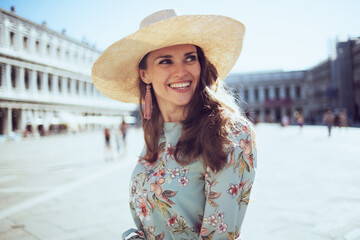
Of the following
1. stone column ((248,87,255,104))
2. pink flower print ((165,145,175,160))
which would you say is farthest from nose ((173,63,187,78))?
stone column ((248,87,255,104))

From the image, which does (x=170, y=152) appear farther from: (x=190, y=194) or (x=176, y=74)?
(x=176, y=74)

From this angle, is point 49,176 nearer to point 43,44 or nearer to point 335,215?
point 43,44

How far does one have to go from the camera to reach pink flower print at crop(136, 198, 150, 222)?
140 cm

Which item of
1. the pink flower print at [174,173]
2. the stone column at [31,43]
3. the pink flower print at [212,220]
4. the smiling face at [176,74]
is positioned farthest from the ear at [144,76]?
the stone column at [31,43]

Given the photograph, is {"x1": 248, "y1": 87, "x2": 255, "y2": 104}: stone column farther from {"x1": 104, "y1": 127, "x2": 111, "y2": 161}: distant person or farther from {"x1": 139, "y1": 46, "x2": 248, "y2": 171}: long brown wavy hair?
{"x1": 139, "y1": 46, "x2": 248, "y2": 171}: long brown wavy hair

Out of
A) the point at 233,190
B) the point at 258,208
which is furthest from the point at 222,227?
the point at 258,208

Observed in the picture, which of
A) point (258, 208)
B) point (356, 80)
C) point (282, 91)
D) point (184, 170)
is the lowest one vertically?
point (258, 208)

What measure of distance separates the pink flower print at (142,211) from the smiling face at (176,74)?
0.51 m

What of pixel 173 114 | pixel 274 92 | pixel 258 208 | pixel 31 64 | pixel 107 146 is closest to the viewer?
pixel 173 114

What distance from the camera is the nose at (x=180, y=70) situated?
4.92 ft

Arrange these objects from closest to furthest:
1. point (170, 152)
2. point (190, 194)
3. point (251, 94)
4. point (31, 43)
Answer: point (190, 194) < point (170, 152) < point (31, 43) < point (251, 94)

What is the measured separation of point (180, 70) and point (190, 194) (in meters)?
0.66

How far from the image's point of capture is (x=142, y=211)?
1.44m

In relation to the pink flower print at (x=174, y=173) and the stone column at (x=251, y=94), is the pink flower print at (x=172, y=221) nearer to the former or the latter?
the pink flower print at (x=174, y=173)
